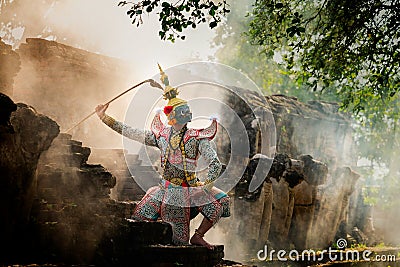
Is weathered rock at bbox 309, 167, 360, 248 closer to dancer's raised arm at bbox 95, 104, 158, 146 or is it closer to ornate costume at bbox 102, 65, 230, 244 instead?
ornate costume at bbox 102, 65, 230, 244

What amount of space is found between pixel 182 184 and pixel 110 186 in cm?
112

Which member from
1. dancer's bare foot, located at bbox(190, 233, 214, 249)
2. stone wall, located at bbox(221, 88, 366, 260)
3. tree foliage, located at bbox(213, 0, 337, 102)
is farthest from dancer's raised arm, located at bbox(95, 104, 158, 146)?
tree foliage, located at bbox(213, 0, 337, 102)

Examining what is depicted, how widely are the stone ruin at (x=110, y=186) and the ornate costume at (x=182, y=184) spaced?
0.29m

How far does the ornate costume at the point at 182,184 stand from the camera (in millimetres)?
6801

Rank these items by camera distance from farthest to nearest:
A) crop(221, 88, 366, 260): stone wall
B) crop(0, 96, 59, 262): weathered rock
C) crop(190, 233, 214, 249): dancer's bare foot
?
crop(221, 88, 366, 260): stone wall, crop(190, 233, 214, 249): dancer's bare foot, crop(0, 96, 59, 262): weathered rock

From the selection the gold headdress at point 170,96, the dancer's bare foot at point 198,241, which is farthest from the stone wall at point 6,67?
the dancer's bare foot at point 198,241

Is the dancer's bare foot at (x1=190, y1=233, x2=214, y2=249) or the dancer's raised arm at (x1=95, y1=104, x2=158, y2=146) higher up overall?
the dancer's raised arm at (x1=95, y1=104, x2=158, y2=146)

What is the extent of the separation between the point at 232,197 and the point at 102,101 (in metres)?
5.43

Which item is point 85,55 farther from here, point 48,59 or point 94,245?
point 94,245

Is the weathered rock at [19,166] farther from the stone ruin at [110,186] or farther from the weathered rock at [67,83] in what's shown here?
the weathered rock at [67,83]

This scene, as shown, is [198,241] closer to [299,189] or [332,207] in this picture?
[299,189]

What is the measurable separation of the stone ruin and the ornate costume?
29cm

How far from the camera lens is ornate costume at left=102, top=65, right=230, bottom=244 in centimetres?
680

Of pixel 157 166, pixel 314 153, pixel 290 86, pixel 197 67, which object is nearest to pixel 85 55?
pixel 157 166
